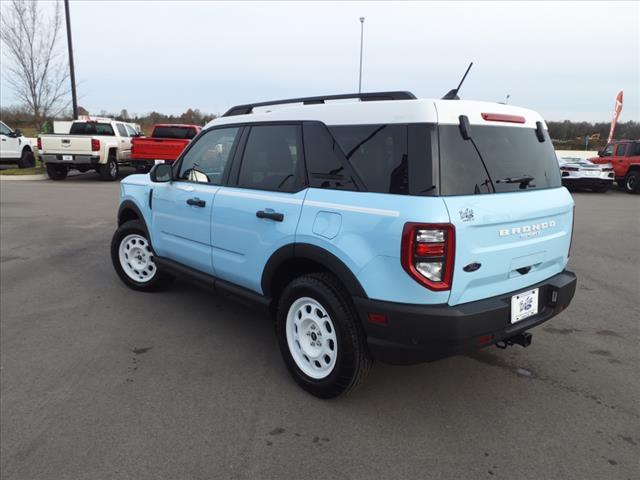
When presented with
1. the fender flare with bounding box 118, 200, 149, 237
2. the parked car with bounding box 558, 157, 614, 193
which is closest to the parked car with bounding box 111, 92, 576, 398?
the fender flare with bounding box 118, 200, 149, 237

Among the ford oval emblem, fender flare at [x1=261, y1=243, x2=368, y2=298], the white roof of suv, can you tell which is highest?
the white roof of suv

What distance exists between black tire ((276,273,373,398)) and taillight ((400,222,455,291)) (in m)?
0.54

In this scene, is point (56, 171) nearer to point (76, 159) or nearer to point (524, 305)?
point (76, 159)

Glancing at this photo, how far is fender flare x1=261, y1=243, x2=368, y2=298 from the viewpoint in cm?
276

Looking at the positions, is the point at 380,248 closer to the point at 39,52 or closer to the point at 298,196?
the point at 298,196

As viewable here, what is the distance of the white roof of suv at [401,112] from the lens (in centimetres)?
262

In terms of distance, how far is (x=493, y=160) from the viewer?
2850 mm

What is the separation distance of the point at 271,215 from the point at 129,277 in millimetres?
2701

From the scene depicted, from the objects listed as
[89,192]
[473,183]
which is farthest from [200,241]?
[89,192]

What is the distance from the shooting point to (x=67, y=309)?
4672mm

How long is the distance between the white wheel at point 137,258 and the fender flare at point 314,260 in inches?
85.5

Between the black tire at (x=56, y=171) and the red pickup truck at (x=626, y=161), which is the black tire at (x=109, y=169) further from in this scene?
the red pickup truck at (x=626, y=161)

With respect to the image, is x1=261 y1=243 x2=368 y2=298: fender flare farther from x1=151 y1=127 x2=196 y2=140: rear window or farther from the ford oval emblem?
x1=151 y1=127 x2=196 y2=140: rear window

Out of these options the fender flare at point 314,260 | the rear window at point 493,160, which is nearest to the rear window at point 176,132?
the fender flare at point 314,260
